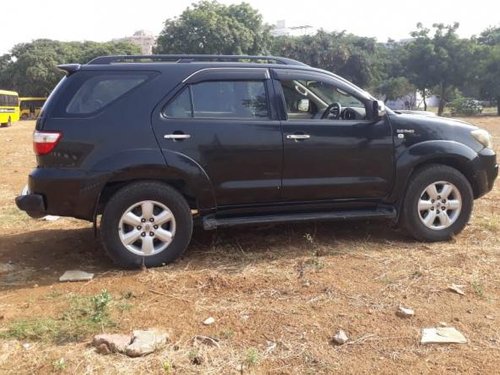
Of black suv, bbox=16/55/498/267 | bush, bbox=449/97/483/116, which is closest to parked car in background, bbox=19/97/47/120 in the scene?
bush, bbox=449/97/483/116

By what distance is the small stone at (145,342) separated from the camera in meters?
3.35

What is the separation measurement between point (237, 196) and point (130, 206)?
955 millimetres

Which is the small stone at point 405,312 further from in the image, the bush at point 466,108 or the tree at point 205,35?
the bush at point 466,108

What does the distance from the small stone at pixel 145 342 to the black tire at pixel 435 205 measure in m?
2.96

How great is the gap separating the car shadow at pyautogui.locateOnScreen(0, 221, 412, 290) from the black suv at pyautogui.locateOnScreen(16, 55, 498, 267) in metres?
0.34

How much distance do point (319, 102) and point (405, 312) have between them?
8.22 feet

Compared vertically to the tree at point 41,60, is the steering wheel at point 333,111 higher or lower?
lower

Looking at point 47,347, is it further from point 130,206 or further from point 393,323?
point 393,323

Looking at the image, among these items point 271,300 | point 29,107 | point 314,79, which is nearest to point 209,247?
Answer: point 271,300

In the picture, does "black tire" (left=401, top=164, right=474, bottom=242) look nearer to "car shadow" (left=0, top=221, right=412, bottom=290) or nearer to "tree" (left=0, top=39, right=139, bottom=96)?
"car shadow" (left=0, top=221, right=412, bottom=290)

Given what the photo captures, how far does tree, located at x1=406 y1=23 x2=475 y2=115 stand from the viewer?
4656cm

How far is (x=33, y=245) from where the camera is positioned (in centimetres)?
575

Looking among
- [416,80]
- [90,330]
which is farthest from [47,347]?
[416,80]

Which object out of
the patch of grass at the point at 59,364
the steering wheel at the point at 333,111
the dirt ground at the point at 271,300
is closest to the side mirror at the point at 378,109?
the steering wheel at the point at 333,111
